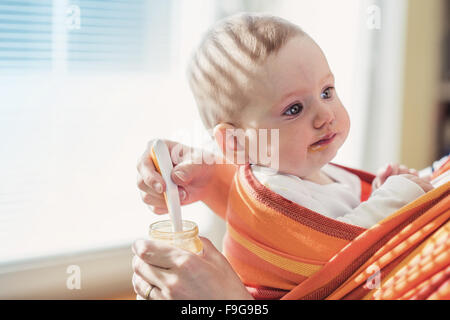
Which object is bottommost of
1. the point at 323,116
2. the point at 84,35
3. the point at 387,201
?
the point at 387,201

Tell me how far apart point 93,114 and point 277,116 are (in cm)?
73

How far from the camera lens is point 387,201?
75 cm

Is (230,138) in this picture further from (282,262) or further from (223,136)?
(282,262)

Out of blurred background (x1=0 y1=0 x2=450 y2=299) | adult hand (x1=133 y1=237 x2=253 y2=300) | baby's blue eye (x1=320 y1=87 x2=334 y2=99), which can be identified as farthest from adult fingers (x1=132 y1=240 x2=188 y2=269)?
blurred background (x1=0 y1=0 x2=450 y2=299)

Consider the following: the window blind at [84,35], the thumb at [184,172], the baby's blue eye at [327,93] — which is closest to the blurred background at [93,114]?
the window blind at [84,35]

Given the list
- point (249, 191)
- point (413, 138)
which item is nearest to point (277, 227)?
point (249, 191)

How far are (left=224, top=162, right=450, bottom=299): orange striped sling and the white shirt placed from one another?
0.02 metres

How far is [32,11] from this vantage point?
1194 mm

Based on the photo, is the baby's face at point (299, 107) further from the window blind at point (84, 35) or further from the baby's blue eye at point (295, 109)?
the window blind at point (84, 35)

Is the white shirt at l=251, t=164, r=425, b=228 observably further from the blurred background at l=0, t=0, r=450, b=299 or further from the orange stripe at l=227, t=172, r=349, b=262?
the blurred background at l=0, t=0, r=450, b=299

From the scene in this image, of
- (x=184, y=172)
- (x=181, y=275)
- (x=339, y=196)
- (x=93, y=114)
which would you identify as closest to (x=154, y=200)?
(x=184, y=172)

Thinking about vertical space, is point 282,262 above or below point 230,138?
below

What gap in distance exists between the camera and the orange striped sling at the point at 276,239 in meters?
0.72

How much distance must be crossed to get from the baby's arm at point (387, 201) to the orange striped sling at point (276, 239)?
0.03 metres
